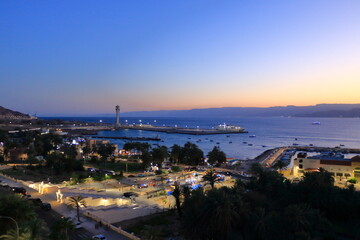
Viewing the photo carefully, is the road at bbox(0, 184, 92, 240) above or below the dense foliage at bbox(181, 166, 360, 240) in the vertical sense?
below

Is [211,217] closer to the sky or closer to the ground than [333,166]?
closer to the sky

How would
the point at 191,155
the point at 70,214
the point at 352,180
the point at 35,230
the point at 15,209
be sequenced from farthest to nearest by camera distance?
the point at 191,155, the point at 352,180, the point at 70,214, the point at 15,209, the point at 35,230

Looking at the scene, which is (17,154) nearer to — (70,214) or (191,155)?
(191,155)

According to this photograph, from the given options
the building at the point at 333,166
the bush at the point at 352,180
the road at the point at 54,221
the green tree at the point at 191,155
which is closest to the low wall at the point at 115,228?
the road at the point at 54,221

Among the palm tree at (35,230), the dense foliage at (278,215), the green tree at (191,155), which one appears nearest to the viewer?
the palm tree at (35,230)

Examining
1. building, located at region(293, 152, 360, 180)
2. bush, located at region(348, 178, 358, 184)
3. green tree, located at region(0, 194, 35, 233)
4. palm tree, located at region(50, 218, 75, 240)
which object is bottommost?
bush, located at region(348, 178, 358, 184)

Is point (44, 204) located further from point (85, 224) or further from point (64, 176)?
point (64, 176)

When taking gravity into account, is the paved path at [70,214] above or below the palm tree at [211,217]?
below

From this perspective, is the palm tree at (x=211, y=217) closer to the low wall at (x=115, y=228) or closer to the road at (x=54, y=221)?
the low wall at (x=115, y=228)

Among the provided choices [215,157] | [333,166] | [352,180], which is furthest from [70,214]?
[333,166]

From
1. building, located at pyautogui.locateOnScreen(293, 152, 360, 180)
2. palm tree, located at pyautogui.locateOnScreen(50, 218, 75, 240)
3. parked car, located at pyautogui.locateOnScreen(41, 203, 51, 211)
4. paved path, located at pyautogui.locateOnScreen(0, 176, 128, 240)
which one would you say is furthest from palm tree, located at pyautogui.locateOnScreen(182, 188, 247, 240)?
building, located at pyautogui.locateOnScreen(293, 152, 360, 180)

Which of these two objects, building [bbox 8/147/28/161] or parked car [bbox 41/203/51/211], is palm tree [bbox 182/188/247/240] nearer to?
parked car [bbox 41/203/51/211]
